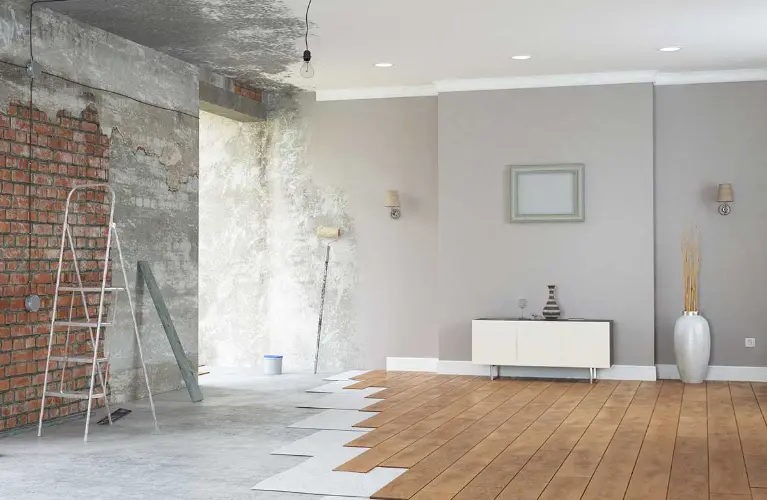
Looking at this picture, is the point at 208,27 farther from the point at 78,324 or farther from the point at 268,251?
the point at 268,251

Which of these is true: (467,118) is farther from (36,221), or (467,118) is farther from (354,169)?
(36,221)

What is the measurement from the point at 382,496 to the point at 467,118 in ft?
18.4

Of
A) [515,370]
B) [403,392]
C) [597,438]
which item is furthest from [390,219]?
[597,438]

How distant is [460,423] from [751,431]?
192 cm

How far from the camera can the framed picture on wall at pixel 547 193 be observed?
908 cm

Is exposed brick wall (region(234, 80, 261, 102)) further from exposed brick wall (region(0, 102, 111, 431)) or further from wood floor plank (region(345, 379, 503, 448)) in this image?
wood floor plank (region(345, 379, 503, 448))

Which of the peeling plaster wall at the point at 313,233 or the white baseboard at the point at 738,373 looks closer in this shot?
the white baseboard at the point at 738,373

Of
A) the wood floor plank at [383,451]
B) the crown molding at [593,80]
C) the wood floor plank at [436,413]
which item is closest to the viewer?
the wood floor plank at [383,451]

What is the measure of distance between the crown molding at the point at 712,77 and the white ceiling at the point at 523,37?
144mm

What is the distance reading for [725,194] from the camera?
28.6 feet

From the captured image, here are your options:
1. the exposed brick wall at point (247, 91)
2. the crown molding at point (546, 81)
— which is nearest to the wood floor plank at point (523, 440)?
the crown molding at point (546, 81)

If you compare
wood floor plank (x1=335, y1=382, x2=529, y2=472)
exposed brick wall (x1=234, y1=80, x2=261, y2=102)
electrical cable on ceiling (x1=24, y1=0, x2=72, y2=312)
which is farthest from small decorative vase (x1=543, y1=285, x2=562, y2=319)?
electrical cable on ceiling (x1=24, y1=0, x2=72, y2=312)

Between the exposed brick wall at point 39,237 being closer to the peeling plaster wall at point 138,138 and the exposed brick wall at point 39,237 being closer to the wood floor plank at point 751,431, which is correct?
the peeling plaster wall at point 138,138

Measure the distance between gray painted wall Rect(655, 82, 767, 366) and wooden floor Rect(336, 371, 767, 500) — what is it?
657mm
